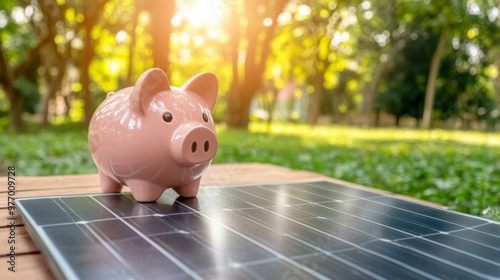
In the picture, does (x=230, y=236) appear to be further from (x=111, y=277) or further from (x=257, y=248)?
(x=111, y=277)

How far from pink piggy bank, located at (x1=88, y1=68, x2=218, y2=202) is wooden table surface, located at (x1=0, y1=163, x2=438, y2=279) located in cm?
39

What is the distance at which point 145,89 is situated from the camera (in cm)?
161

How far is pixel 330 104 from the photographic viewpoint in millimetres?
28250

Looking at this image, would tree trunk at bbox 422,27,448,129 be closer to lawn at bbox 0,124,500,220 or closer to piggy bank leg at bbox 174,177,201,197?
lawn at bbox 0,124,500,220

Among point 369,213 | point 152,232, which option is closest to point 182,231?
point 152,232

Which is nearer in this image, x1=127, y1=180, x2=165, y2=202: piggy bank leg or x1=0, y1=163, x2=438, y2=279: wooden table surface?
x1=0, y1=163, x2=438, y2=279: wooden table surface

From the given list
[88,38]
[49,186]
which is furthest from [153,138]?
[88,38]

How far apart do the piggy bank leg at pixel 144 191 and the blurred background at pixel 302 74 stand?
1380 millimetres

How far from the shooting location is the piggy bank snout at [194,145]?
154 centimetres

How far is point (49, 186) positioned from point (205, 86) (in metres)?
1.01

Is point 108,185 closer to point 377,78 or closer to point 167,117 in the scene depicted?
point 167,117

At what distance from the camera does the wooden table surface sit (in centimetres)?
106

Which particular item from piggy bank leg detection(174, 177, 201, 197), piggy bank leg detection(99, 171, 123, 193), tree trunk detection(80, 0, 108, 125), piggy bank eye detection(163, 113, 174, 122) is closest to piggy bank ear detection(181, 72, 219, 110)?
piggy bank eye detection(163, 113, 174, 122)

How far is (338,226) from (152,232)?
0.55 metres
